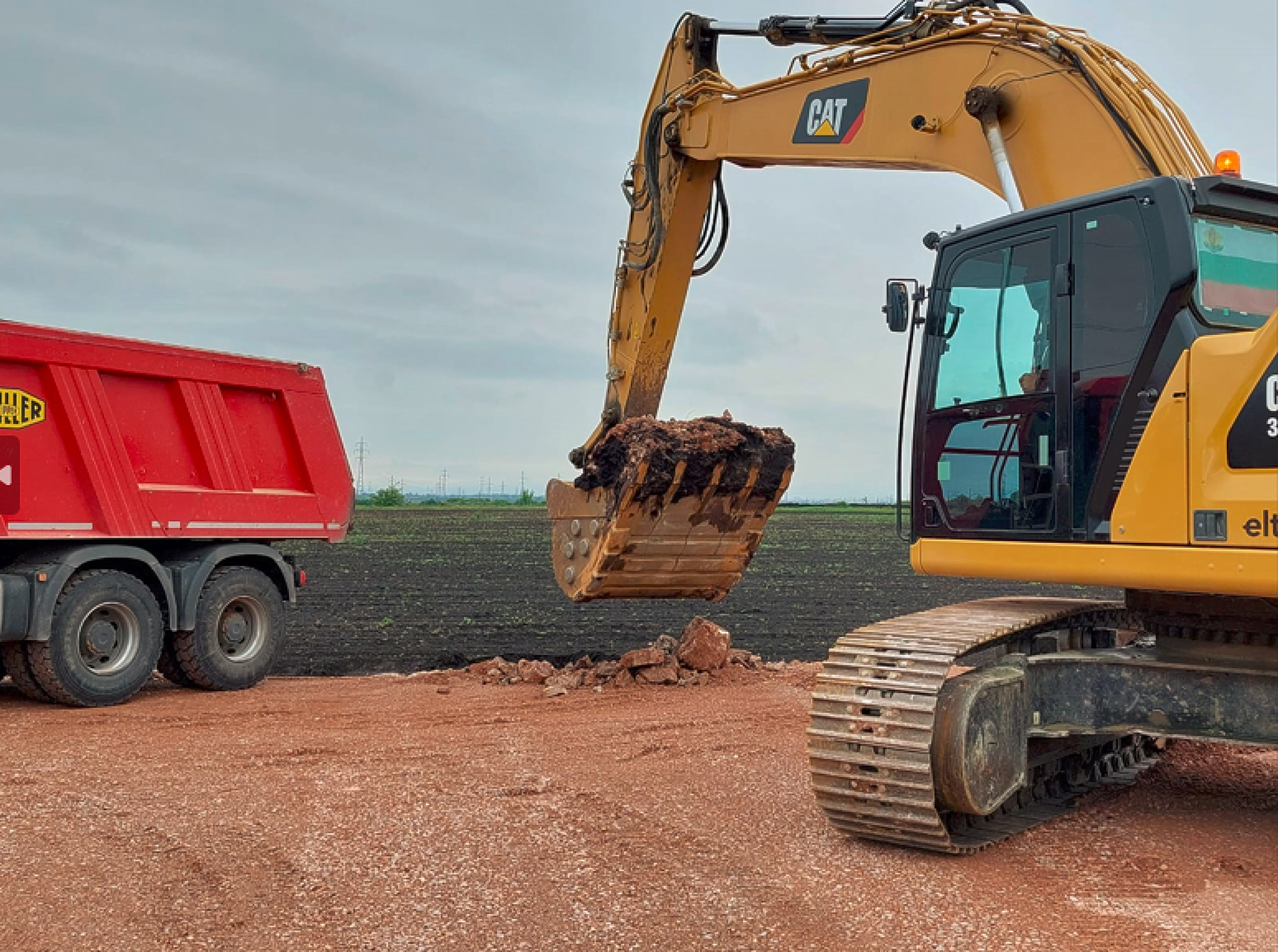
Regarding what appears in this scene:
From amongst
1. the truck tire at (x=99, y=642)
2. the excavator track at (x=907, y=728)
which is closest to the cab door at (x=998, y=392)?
the excavator track at (x=907, y=728)

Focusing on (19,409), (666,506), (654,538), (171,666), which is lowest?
(171,666)

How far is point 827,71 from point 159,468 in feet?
19.7

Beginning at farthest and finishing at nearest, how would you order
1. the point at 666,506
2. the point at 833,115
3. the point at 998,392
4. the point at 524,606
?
1. the point at 524,606
2. the point at 666,506
3. the point at 833,115
4. the point at 998,392

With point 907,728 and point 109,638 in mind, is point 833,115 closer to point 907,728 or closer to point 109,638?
point 907,728

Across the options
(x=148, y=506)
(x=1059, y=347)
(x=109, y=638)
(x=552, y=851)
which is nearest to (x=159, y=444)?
(x=148, y=506)

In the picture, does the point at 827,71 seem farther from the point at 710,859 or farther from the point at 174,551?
the point at 174,551

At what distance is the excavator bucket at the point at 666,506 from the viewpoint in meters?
9.48

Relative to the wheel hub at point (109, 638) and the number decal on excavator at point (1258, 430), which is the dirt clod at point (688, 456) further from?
the number decal on excavator at point (1258, 430)

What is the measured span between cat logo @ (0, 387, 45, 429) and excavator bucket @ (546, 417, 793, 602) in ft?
12.6

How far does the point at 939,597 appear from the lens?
1886 cm

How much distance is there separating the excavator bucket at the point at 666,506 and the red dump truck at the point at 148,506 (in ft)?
9.11

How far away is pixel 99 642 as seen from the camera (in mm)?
9734

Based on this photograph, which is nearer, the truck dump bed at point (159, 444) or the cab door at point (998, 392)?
Result: the cab door at point (998, 392)

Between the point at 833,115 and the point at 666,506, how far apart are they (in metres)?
3.06
